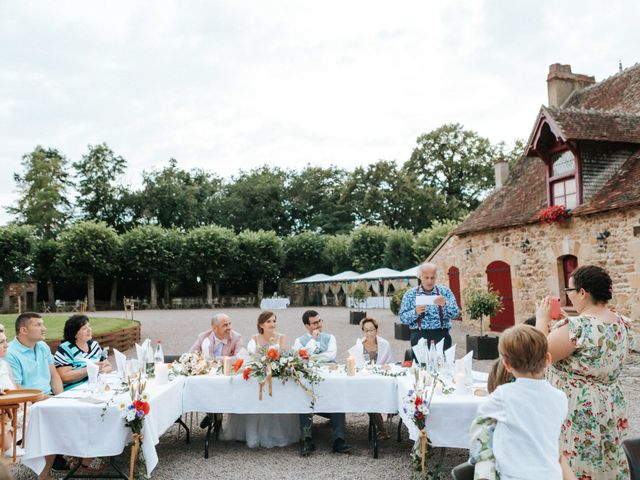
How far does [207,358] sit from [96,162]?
1878 inches

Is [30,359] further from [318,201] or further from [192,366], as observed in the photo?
[318,201]

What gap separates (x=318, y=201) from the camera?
53.2 meters

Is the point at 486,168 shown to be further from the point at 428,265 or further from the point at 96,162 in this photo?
the point at 428,265

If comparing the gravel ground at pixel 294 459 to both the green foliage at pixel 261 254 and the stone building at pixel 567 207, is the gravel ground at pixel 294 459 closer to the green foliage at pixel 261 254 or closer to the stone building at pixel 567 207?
the stone building at pixel 567 207

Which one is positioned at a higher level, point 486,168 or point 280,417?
point 486,168

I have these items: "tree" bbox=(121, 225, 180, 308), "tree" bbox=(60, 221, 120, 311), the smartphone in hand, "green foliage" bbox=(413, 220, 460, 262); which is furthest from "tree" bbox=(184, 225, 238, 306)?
the smartphone in hand

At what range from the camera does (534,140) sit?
14.2m

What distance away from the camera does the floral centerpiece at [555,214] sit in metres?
13.5

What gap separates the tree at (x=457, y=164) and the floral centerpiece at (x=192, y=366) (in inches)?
1601

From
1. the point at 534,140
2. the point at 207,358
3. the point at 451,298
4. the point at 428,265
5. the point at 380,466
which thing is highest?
the point at 534,140

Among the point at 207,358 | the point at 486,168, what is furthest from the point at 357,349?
the point at 486,168

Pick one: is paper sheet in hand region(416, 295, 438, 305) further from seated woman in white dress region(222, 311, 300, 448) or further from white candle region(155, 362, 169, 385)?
white candle region(155, 362, 169, 385)

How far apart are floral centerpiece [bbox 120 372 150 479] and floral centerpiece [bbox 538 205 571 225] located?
11.7 meters

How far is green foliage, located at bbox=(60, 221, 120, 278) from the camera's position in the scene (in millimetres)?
36969
